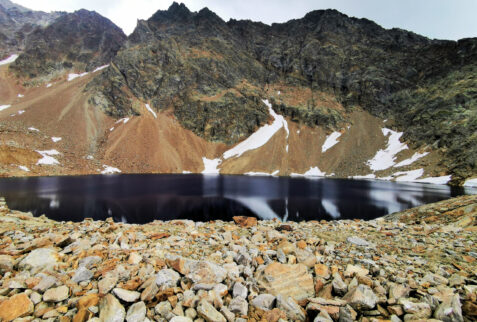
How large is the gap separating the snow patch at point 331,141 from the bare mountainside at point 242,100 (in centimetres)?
77

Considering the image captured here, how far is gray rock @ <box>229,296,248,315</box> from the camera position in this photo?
4.55 metres

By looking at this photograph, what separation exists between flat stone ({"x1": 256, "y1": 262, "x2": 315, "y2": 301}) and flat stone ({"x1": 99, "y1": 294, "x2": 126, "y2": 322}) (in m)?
2.90

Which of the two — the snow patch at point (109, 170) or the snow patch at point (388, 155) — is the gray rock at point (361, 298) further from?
the snow patch at point (388, 155)

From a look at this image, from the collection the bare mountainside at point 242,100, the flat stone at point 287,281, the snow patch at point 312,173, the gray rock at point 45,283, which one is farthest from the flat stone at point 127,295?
the snow patch at point 312,173

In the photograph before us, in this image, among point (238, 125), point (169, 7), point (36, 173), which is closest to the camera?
point (36, 173)

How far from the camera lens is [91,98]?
9481cm

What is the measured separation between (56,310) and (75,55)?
170m

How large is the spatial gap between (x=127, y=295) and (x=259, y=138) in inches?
3666

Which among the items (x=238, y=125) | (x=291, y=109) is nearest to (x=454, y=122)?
(x=291, y=109)

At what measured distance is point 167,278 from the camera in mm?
5246

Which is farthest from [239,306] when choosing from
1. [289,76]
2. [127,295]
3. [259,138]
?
[289,76]

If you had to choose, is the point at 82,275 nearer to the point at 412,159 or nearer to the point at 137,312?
the point at 137,312

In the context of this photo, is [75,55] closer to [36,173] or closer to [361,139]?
[36,173]

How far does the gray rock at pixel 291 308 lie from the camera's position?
14.8 feet
